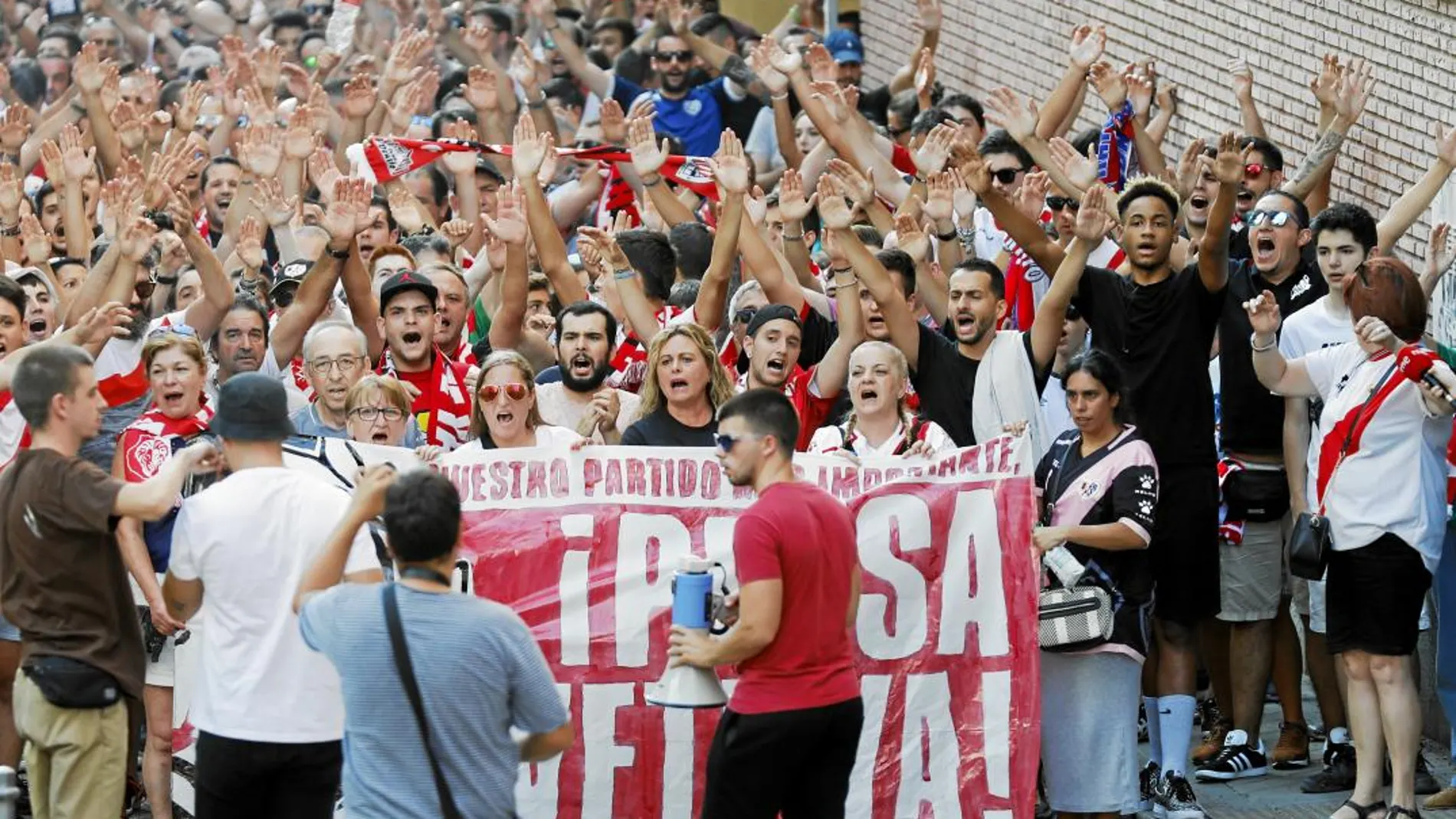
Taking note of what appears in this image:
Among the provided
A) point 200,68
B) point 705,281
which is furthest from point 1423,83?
point 200,68

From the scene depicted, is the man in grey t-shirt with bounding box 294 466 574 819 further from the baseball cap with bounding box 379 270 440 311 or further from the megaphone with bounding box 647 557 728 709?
the baseball cap with bounding box 379 270 440 311

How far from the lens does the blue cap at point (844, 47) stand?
1742 cm

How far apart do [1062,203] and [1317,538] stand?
2989 mm

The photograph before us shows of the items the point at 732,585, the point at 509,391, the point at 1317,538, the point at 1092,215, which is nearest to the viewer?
the point at 732,585

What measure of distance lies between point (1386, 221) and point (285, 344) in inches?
190

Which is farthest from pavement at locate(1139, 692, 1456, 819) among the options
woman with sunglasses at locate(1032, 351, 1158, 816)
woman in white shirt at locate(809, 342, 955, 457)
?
woman in white shirt at locate(809, 342, 955, 457)

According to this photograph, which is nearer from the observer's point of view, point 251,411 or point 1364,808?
point 251,411

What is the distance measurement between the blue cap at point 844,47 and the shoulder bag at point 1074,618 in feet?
31.9

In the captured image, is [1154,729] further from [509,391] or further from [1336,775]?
[509,391]

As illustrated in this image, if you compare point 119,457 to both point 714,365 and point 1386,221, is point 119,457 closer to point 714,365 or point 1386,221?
point 714,365

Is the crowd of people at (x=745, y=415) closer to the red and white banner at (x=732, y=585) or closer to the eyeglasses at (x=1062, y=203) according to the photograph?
the eyeglasses at (x=1062, y=203)

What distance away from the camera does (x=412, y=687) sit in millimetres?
5754

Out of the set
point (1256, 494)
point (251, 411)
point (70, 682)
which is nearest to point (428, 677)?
point (251, 411)

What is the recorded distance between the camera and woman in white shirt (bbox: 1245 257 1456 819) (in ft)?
27.7
